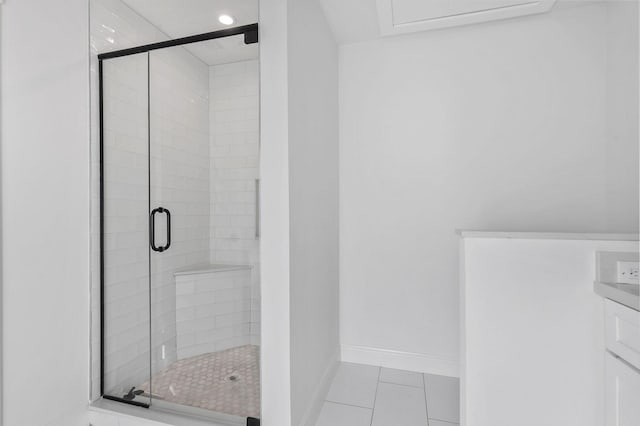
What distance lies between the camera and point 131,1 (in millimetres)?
1944

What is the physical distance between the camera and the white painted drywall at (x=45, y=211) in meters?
1.35

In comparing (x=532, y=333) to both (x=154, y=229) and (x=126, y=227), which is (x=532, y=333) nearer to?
(x=154, y=229)

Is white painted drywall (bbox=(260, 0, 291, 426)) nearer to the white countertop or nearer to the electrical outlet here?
the white countertop

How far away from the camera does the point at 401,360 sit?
7.59 ft

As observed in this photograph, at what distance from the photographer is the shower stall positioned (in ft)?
5.80

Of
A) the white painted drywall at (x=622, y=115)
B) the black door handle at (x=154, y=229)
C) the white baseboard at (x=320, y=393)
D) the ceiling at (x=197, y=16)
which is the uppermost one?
the ceiling at (x=197, y=16)

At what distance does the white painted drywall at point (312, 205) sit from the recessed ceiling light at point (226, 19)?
0.60 m

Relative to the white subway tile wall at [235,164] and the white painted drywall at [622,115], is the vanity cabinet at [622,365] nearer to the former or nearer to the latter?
the white painted drywall at [622,115]

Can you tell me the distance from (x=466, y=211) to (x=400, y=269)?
0.64 meters

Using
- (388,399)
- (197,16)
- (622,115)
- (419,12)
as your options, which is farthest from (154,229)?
(622,115)

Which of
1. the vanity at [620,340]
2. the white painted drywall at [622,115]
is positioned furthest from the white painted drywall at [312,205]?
the white painted drywall at [622,115]

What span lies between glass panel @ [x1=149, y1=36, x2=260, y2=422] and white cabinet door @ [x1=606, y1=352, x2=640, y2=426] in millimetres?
1546

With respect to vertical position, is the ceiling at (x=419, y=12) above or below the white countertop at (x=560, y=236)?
above

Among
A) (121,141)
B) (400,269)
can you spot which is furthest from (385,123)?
(121,141)
